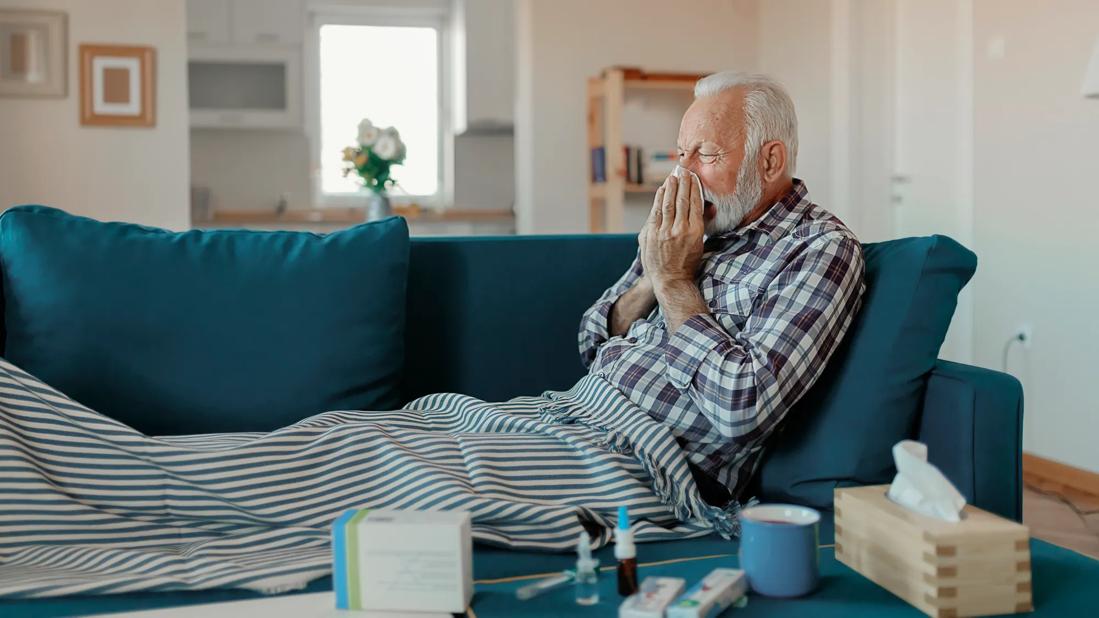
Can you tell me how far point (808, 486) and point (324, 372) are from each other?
87 centimetres

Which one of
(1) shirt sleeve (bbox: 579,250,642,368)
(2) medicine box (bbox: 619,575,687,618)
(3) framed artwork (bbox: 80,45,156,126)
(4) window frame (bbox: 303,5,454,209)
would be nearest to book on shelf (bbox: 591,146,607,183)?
(4) window frame (bbox: 303,5,454,209)

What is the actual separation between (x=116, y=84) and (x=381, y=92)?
2.84m

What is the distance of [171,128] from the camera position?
504 cm

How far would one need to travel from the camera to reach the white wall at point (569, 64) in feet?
19.7

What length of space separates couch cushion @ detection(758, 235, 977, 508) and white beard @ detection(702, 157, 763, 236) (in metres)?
0.32

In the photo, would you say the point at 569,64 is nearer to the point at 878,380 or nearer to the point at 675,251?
the point at 675,251

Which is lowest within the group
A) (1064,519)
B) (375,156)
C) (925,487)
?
(1064,519)

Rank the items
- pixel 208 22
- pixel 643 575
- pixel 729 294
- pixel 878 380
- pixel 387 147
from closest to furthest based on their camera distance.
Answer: pixel 643 575
pixel 878 380
pixel 729 294
pixel 387 147
pixel 208 22

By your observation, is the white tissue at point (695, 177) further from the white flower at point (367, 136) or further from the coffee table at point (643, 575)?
the white flower at point (367, 136)

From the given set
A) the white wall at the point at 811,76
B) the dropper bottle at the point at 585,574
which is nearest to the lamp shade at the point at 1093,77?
the dropper bottle at the point at 585,574

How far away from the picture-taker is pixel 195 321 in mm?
1898

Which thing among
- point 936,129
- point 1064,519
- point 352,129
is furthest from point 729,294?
point 352,129

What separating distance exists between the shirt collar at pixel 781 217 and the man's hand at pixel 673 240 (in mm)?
102

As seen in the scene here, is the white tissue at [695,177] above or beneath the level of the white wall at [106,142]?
beneath
